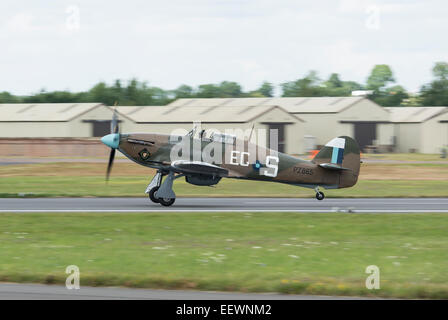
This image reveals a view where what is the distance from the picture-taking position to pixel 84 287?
427 inches

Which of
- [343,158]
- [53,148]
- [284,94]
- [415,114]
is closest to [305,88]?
[284,94]

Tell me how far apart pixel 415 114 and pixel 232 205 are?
224 ft

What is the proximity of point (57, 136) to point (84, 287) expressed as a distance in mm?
66917

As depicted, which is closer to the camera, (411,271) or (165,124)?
(411,271)

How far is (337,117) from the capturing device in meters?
78.9

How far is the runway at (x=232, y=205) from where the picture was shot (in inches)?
885

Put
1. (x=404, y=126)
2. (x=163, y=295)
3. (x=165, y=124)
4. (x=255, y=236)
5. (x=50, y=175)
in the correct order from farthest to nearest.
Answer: (x=404, y=126) → (x=165, y=124) → (x=50, y=175) → (x=255, y=236) → (x=163, y=295)

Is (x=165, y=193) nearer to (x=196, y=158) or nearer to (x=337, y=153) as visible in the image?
(x=196, y=158)

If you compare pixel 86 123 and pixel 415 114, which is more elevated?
pixel 415 114

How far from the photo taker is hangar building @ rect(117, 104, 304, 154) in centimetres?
7012

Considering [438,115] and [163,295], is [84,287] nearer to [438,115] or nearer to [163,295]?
[163,295]

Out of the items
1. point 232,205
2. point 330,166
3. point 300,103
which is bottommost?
point 232,205

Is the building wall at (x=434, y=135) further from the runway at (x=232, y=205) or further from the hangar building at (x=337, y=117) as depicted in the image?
the runway at (x=232, y=205)

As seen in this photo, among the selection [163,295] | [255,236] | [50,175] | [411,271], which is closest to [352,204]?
[255,236]
